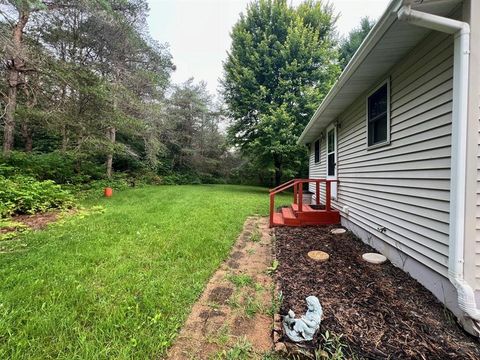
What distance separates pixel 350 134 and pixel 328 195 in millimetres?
1424

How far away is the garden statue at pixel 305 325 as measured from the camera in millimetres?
1532

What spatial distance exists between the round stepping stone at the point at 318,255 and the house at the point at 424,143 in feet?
2.72

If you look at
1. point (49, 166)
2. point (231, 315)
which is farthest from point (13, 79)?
point (231, 315)

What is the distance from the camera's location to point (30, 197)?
455cm

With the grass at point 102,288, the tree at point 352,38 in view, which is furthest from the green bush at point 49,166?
the tree at point 352,38

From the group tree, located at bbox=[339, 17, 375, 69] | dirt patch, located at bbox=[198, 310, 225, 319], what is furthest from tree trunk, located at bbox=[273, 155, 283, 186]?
dirt patch, located at bbox=[198, 310, 225, 319]

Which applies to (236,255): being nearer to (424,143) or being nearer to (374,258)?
(374,258)

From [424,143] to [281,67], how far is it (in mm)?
11342

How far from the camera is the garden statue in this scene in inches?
60.3

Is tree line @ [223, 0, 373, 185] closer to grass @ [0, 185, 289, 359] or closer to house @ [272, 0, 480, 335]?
house @ [272, 0, 480, 335]

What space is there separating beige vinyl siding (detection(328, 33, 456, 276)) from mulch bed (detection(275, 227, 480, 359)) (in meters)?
0.39

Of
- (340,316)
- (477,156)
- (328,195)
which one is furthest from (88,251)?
(328,195)

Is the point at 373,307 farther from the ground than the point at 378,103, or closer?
closer

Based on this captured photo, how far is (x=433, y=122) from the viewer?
2227 mm
